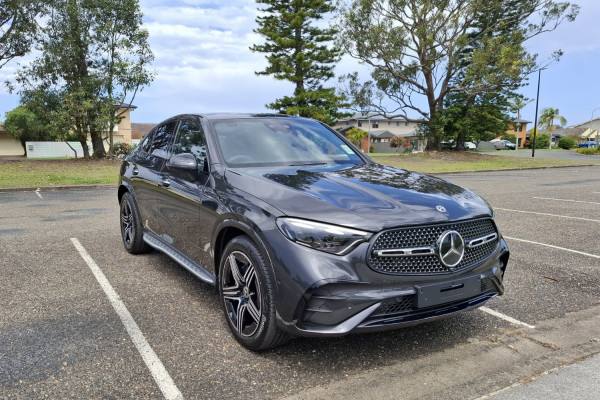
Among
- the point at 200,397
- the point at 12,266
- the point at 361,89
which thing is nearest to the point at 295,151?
the point at 200,397

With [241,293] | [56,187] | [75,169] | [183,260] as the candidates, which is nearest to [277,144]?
[183,260]

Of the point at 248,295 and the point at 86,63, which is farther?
the point at 86,63

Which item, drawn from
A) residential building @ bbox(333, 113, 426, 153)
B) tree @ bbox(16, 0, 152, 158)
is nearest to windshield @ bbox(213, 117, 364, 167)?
tree @ bbox(16, 0, 152, 158)

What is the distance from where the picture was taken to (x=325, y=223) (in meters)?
2.69

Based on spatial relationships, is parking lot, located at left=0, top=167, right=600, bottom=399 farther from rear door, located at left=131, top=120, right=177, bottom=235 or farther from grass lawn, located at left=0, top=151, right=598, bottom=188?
grass lawn, located at left=0, top=151, right=598, bottom=188

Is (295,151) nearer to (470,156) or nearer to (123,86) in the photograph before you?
(123,86)

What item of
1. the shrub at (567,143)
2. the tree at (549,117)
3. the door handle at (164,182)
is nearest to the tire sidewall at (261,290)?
the door handle at (164,182)

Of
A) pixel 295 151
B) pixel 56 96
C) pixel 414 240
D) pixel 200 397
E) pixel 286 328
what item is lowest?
pixel 200 397

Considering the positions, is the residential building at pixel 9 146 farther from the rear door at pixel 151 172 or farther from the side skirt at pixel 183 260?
the side skirt at pixel 183 260

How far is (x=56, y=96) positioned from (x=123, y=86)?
3424 mm

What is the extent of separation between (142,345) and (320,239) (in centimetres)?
158

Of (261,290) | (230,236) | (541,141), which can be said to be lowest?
(261,290)

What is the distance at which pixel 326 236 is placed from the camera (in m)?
2.66

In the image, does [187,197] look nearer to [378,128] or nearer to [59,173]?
[59,173]
